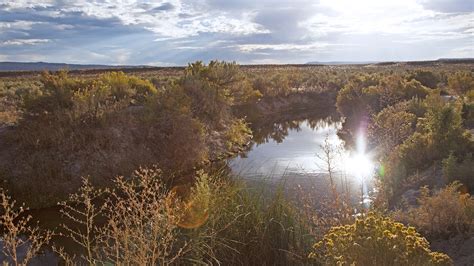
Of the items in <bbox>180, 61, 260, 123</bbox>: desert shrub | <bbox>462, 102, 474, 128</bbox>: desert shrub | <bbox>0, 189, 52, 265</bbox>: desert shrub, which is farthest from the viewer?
<bbox>180, 61, 260, 123</bbox>: desert shrub

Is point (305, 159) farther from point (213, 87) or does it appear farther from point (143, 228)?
→ point (143, 228)

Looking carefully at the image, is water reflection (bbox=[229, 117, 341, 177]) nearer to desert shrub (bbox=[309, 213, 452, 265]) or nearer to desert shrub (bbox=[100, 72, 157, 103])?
desert shrub (bbox=[100, 72, 157, 103])

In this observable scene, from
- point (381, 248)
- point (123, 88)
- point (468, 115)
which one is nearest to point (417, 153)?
point (468, 115)

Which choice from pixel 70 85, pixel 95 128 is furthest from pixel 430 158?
pixel 70 85

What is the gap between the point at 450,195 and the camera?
25.0 feet

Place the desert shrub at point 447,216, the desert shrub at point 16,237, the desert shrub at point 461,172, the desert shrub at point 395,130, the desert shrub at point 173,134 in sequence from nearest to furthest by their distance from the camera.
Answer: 1. the desert shrub at point 16,237
2. the desert shrub at point 447,216
3. the desert shrub at point 461,172
4. the desert shrub at point 395,130
5. the desert shrub at point 173,134

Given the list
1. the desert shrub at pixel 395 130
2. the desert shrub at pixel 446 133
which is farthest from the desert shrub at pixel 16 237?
the desert shrub at pixel 395 130

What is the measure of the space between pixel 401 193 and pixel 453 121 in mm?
3039

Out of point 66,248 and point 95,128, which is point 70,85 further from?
point 66,248

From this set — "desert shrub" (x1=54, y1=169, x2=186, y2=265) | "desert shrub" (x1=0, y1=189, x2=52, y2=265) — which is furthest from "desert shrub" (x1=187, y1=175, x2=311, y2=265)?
"desert shrub" (x1=0, y1=189, x2=52, y2=265)

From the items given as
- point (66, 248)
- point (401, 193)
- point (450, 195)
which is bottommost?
point (66, 248)

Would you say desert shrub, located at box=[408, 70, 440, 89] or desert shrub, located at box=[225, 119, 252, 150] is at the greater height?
desert shrub, located at box=[408, 70, 440, 89]

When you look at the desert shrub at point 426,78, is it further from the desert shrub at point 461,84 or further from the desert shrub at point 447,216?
the desert shrub at point 447,216

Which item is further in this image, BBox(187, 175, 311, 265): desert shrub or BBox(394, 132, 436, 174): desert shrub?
BBox(394, 132, 436, 174): desert shrub
